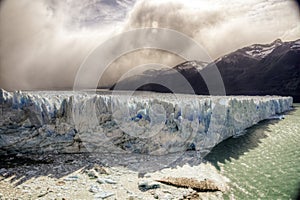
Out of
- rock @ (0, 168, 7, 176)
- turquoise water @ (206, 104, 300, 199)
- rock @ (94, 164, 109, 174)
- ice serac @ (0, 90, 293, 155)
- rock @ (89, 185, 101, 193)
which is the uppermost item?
ice serac @ (0, 90, 293, 155)

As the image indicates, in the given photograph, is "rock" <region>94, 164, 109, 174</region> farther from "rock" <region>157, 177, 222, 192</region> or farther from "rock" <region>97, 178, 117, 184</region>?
"rock" <region>157, 177, 222, 192</region>

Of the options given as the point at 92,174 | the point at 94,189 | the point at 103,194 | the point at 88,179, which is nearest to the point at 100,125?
the point at 92,174

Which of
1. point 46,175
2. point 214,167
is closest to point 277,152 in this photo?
point 214,167

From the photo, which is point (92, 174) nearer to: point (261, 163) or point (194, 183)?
point (194, 183)

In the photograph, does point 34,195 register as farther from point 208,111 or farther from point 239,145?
point 239,145

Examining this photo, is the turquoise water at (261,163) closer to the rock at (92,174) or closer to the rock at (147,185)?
the rock at (147,185)

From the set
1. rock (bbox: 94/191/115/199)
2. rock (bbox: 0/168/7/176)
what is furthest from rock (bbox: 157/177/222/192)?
rock (bbox: 0/168/7/176)
